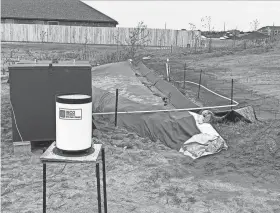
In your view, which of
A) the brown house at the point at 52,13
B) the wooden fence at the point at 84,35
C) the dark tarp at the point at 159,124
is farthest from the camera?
the brown house at the point at 52,13

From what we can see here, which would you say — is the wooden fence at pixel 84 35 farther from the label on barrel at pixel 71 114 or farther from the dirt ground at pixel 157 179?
the label on barrel at pixel 71 114

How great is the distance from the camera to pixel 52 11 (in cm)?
3600

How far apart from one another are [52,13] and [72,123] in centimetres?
3508

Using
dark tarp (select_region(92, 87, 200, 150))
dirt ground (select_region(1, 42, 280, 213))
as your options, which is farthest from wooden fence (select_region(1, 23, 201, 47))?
dirt ground (select_region(1, 42, 280, 213))

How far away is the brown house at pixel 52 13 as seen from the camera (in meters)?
35.0

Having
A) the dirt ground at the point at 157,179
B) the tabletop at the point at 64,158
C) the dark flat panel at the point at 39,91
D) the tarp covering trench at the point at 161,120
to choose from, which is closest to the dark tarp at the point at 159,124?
the tarp covering trench at the point at 161,120

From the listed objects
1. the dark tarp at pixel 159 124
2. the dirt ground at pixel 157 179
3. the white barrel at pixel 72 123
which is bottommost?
the dirt ground at pixel 157 179

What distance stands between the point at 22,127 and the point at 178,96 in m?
3.51

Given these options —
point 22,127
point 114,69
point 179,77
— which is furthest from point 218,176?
point 179,77

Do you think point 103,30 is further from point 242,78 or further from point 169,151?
point 169,151

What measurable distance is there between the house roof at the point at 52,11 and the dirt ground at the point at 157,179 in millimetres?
30698

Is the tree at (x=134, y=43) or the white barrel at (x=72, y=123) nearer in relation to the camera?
the white barrel at (x=72, y=123)

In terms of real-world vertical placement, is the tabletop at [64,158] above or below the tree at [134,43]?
below

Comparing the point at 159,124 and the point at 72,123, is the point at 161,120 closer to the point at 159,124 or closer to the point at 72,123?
the point at 159,124
